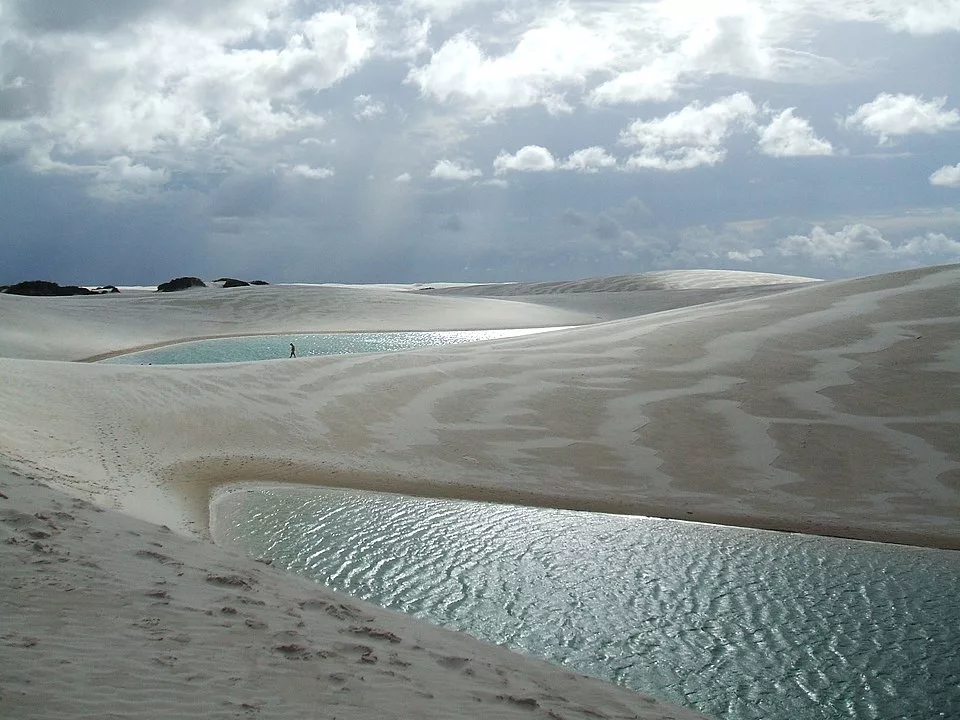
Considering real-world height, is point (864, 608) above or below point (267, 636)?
below

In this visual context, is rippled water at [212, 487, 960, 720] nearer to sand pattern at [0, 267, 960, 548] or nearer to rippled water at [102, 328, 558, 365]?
sand pattern at [0, 267, 960, 548]

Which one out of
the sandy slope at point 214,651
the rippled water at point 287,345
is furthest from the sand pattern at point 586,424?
the rippled water at point 287,345

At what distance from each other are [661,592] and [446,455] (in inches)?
167

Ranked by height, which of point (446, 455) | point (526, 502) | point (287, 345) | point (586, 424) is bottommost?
point (526, 502)

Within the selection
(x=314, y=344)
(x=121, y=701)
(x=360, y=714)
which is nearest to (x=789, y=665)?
(x=360, y=714)

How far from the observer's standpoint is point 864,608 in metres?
6.29

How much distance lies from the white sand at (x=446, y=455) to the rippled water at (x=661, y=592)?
46 centimetres

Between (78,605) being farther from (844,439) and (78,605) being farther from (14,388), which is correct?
(844,439)

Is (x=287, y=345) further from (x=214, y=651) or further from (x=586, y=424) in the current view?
(x=214, y=651)

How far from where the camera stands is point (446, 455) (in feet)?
33.8

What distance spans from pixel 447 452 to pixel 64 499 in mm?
4687

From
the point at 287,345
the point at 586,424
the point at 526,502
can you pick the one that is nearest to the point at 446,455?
the point at 526,502

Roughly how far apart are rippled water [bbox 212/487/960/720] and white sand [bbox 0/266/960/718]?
1.51 ft

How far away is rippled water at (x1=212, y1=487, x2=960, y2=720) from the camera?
5.09 m
